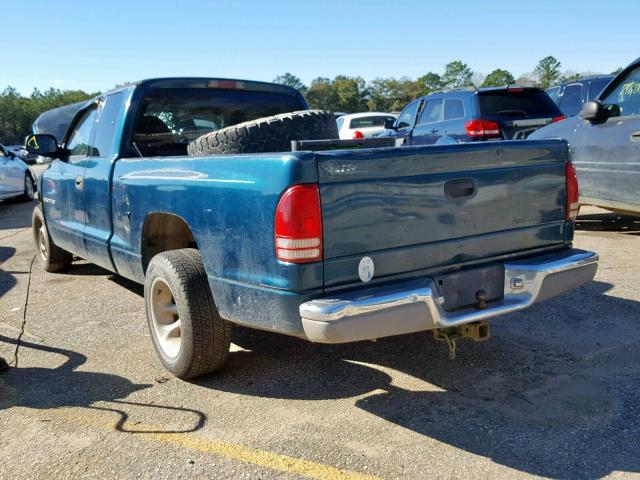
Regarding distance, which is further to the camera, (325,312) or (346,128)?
(346,128)

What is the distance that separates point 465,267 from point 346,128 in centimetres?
1557

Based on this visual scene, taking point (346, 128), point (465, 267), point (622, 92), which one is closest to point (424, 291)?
point (465, 267)

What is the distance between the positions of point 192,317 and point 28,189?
13.4 metres

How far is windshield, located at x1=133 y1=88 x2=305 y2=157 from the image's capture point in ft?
15.7

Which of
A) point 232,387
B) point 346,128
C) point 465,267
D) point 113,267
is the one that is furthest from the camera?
point 346,128

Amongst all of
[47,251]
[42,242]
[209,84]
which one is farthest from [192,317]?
[42,242]

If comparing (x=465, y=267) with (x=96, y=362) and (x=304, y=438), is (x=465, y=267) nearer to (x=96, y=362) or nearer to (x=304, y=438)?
(x=304, y=438)

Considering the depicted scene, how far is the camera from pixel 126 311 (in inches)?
207

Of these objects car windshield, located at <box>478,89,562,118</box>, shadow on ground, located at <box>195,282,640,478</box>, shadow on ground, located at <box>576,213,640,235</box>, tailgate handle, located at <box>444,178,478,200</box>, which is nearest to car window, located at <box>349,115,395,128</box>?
car windshield, located at <box>478,89,562,118</box>

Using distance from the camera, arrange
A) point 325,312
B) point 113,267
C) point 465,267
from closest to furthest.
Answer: point 325,312 → point 465,267 → point 113,267

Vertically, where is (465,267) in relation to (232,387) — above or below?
above

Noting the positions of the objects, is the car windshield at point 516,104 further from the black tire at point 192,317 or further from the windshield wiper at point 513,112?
the black tire at point 192,317

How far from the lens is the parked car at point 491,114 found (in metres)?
8.80

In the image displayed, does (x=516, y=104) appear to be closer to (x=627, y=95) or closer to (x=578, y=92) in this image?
(x=627, y=95)
